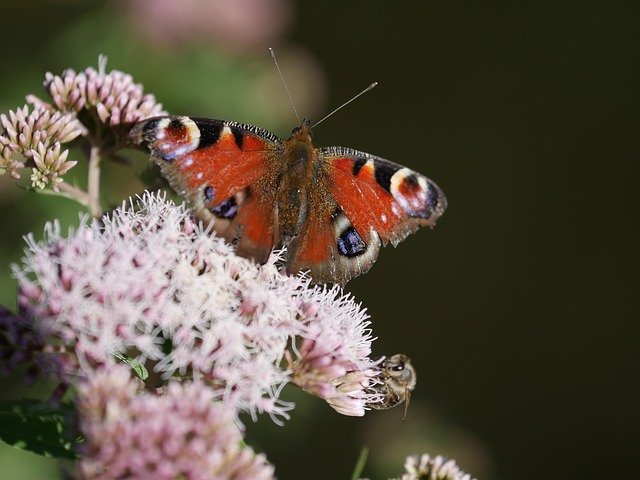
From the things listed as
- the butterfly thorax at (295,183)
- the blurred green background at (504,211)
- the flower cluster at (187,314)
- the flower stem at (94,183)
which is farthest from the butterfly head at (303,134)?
the blurred green background at (504,211)

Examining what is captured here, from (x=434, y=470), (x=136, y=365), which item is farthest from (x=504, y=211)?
(x=136, y=365)

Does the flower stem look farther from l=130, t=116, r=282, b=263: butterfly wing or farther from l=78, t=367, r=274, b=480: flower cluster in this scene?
l=78, t=367, r=274, b=480: flower cluster

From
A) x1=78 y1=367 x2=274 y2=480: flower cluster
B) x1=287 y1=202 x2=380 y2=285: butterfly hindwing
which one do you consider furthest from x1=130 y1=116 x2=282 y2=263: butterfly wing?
x1=78 y1=367 x2=274 y2=480: flower cluster

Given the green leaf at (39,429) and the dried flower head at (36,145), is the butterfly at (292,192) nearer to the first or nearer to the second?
the dried flower head at (36,145)

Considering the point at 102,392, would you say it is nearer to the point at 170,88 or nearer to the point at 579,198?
the point at 170,88

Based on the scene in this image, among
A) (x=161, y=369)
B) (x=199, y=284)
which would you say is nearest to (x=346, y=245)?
(x=199, y=284)
